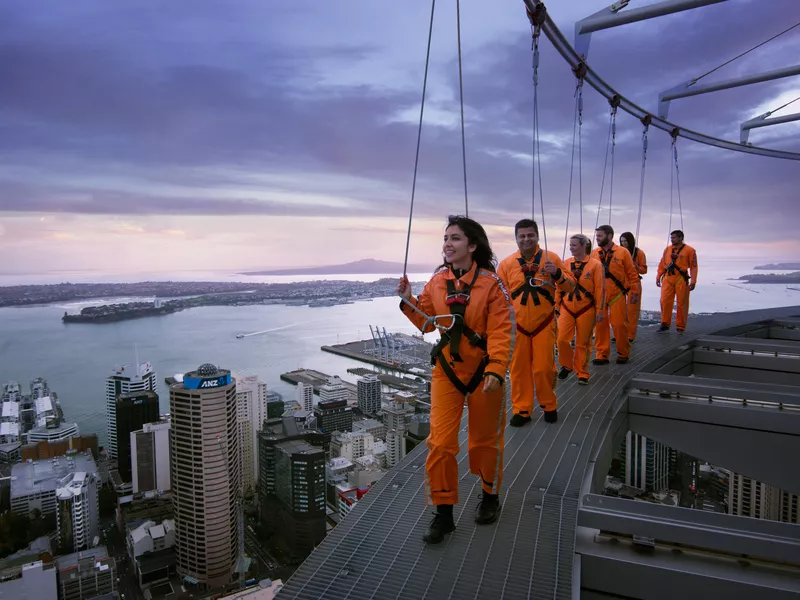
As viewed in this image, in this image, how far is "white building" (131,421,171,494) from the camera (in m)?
16.6

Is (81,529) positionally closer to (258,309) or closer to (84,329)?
(84,329)

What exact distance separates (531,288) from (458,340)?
1365 mm

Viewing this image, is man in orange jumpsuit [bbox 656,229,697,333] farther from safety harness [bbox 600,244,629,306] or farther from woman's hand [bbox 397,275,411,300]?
woman's hand [bbox 397,275,411,300]

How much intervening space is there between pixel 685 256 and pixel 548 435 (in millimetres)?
4826

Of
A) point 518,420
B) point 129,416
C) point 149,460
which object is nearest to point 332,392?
point 149,460

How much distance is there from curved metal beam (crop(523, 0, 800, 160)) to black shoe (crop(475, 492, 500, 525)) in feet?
12.2

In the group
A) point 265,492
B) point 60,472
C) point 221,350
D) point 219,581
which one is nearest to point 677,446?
point 219,581

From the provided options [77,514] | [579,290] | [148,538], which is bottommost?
[148,538]

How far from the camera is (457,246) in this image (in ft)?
6.71

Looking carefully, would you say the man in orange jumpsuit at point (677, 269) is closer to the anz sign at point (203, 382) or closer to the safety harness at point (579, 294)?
the safety harness at point (579, 294)

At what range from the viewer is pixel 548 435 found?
3154 millimetres

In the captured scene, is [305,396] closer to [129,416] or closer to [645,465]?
[129,416]

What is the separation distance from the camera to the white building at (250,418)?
18.3 meters

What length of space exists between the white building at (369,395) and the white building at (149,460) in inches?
301
